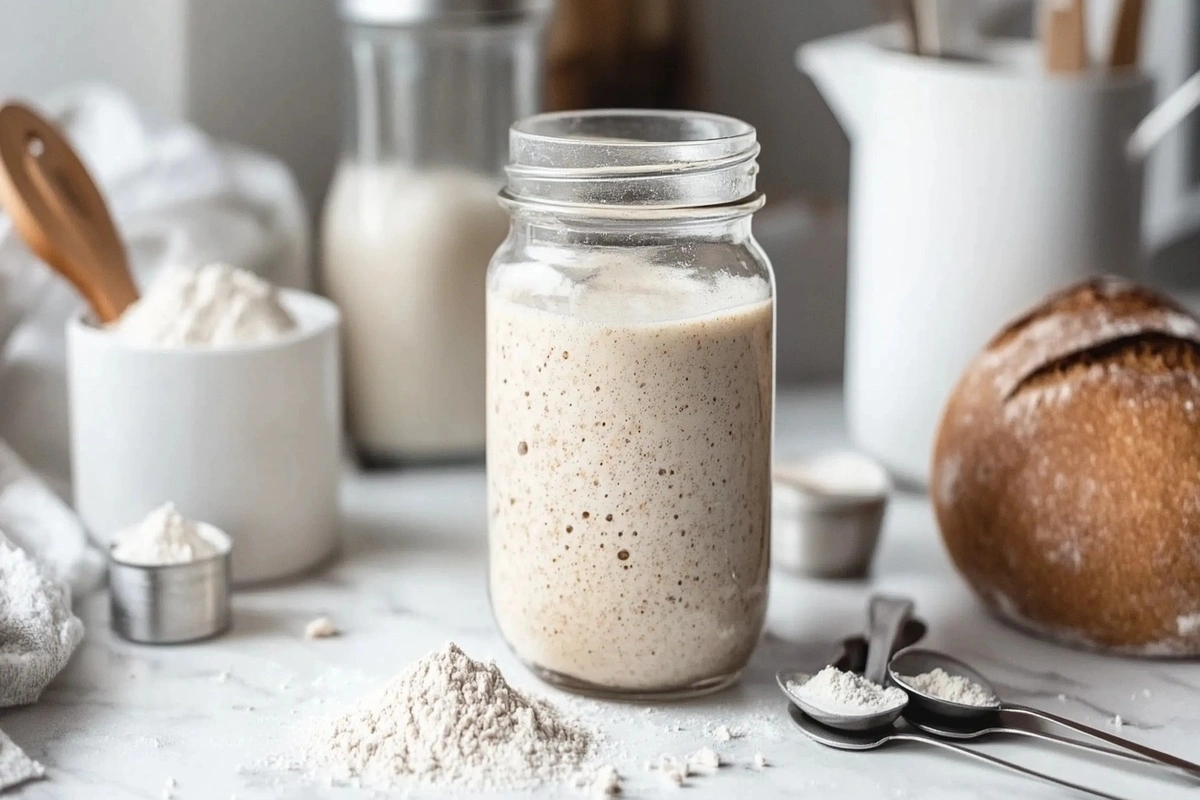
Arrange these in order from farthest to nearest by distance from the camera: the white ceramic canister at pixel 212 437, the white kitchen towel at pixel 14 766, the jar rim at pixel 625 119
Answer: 1. the white ceramic canister at pixel 212 437
2. the jar rim at pixel 625 119
3. the white kitchen towel at pixel 14 766

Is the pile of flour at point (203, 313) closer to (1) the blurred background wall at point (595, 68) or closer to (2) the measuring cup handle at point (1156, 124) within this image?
(1) the blurred background wall at point (595, 68)

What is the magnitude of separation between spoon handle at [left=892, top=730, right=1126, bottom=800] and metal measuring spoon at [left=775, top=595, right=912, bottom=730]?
1cm

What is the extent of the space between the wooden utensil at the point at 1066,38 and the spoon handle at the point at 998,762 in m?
0.52

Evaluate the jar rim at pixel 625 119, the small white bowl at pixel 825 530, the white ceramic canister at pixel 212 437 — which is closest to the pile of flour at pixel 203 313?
the white ceramic canister at pixel 212 437

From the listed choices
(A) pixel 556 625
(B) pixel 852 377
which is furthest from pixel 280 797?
(B) pixel 852 377

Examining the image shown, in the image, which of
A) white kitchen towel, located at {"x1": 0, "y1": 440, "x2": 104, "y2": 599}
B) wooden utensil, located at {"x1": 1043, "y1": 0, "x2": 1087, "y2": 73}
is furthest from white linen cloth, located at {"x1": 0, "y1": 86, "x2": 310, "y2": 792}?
wooden utensil, located at {"x1": 1043, "y1": 0, "x2": 1087, "y2": 73}

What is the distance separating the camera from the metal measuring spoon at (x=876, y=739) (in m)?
0.67

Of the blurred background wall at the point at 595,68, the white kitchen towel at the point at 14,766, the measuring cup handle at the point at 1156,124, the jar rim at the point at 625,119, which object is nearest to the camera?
the white kitchen towel at the point at 14,766

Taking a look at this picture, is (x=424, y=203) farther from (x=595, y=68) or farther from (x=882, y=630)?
(x=882, y=630)

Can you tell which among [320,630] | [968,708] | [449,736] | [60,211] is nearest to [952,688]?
[968,708]

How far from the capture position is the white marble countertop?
2.20 feet

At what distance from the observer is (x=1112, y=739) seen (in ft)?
2.21

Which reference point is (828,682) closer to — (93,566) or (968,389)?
(968,389)

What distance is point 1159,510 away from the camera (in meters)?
0.78
